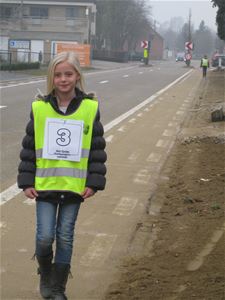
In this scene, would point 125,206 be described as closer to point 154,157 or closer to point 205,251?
point 205,251

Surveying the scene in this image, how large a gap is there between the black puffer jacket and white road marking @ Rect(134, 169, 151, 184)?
14.0 feet

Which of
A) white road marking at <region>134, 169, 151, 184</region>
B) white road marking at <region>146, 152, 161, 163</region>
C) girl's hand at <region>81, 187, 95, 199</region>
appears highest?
girl's hand at <region>81, 187, 95, 199</region>

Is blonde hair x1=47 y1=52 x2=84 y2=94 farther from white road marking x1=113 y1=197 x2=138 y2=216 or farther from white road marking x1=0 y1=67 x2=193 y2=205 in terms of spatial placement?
white road marking x1=0 y1=67 x2=193 y2=205

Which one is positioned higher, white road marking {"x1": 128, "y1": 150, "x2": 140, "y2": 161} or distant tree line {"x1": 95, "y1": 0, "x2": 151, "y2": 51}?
distant tree line {"x1": 95, "y1": 0, "x2": 151, "y2": 51}

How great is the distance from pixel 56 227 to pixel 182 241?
1862 millimetres

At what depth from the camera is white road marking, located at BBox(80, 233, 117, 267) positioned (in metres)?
4.89

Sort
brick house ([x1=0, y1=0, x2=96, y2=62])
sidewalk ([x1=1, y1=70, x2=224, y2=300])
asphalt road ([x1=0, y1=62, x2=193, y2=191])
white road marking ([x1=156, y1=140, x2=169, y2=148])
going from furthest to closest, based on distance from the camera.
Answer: brick house ([x1=0, y1=0, x2=96, y2=62]) < white road marking ([x1=156, y1=140, x2=169, y2=148]) < asphalt road ([x1=0, y1=62, x2=193, y2=191]) < sidewalk ([x1=1, y1=70, x2=224, y2=300])

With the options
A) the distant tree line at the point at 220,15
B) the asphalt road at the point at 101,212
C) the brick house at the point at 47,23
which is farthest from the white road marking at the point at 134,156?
the brick house at the point at 47,23

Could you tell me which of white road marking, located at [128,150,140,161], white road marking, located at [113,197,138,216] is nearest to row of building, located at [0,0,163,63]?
white road marking, located at [128,150,140,161]

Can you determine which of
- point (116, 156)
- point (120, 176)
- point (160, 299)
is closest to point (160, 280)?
point (160, 299)

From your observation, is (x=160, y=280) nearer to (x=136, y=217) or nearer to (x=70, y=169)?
(x=70, y=169)

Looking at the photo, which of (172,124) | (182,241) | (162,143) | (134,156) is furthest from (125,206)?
(172,124)

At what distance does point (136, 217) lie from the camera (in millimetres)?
6258

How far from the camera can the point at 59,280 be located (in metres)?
3.92
